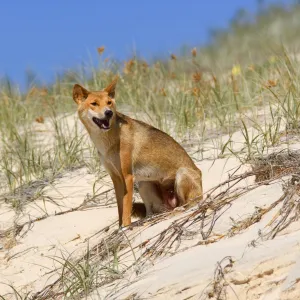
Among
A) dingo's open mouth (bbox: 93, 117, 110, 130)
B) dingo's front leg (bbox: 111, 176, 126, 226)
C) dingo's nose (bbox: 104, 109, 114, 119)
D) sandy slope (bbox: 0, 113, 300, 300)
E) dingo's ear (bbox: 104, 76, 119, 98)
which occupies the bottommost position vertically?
sandy slope (bbox: 0, 113, 300, 300)

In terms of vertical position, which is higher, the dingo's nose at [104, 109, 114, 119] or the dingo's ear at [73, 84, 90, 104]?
the dingo's ear at [73, 84, 90, 104]

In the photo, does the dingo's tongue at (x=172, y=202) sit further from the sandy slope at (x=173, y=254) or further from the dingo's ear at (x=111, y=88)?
the dingo's ear at (x=111, y=88)

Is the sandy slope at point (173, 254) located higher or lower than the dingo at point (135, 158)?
lower

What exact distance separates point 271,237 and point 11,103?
627 cm

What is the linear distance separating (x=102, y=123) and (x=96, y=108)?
5.7 inches

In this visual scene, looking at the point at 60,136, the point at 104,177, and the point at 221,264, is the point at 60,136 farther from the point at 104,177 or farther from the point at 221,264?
the point at 221,264

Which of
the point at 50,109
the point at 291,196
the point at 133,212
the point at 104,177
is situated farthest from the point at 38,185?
the point at 291,196

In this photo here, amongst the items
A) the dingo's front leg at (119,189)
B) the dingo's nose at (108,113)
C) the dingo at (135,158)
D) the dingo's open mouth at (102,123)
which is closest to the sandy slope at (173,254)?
the dingo's front leg at (119,189)

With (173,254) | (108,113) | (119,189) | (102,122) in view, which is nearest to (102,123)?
(102,122)

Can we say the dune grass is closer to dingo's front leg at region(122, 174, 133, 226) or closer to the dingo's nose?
dingo's front leg at region(122, 174, 133, 226)

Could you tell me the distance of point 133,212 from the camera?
7.66 m

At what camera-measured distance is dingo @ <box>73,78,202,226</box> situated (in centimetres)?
724

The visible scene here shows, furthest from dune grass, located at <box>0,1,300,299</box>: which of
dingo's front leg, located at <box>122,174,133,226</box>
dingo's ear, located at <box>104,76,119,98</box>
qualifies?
dingo's ear, located at <box>104,76,119,98</box>

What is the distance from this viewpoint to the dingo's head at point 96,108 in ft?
23.5
